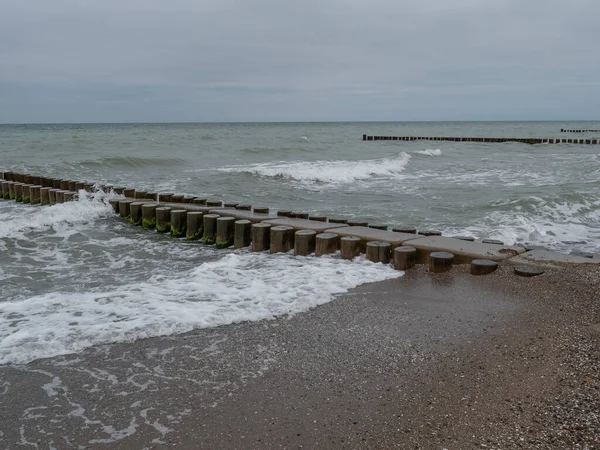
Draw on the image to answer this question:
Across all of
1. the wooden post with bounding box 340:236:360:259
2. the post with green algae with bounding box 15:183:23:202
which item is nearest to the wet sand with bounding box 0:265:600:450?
the wooden post with bounding box 340:236:360:259

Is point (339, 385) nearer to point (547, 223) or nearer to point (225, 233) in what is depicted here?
point (225, 233)

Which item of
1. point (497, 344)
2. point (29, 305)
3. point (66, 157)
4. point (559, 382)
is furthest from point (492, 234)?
point (66, 157)

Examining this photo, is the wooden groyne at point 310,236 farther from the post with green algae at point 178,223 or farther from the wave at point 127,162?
the wave at point 127,162

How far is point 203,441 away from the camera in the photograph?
10.2ft

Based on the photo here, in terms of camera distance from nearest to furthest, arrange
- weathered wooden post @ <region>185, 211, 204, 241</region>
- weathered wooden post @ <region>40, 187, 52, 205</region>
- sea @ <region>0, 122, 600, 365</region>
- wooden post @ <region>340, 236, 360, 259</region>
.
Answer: sea @ <region>0, 122, 600, 365</region>, wooden post @ <region>340, 236, 360, 259</region>, weathered wooden post @ <region>185, 211, 204, 241</region>, weathered wooden post @ <region>40, 187, 52, 205</region>

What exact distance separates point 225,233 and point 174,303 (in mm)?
3154

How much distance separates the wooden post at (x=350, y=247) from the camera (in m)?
7.28

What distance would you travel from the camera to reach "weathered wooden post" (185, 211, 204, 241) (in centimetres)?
916

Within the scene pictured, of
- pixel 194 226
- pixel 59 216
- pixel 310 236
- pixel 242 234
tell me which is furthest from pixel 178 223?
pixel 310 236

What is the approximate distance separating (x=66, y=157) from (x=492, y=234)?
2429cm

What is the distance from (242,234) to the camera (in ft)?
27.5

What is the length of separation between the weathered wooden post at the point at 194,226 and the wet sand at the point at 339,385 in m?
4.39

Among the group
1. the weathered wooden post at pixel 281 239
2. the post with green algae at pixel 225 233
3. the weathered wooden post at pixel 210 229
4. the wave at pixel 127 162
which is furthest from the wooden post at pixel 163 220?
the wave at pixel 127 162

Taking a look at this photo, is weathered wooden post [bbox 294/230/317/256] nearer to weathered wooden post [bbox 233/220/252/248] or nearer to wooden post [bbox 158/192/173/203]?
weathered wooden post [bbox 233/220/252/248]
